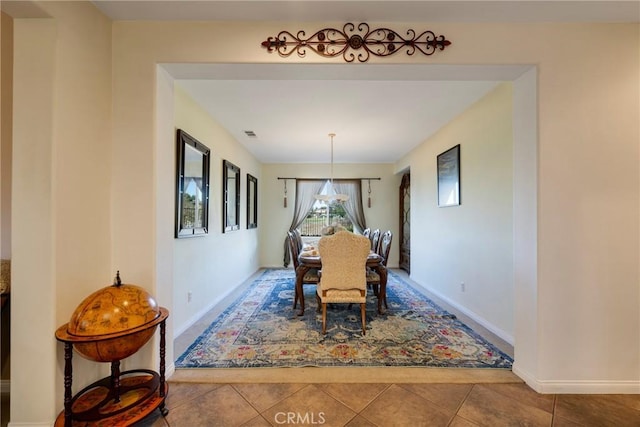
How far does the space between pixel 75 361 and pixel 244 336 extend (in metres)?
1.30

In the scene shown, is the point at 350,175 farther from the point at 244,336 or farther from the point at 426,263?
the point at 244,336

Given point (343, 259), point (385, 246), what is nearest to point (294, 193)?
point (385, 246)

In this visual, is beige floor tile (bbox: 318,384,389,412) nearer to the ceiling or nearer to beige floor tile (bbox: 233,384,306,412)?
beige floor tile (bbox: 233,384,306,412)

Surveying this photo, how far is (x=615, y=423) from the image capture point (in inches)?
58.6

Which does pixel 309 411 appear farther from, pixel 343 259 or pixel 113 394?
pixel 343 259

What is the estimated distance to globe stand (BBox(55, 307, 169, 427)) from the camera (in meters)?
1.27

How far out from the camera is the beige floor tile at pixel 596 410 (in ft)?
4.93

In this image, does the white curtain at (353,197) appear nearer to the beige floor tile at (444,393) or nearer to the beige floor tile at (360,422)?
the beige floor tile at (444,393)

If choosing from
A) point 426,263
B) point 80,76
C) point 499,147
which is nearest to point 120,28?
point 80,76

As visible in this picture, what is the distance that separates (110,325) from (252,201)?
4244 millimetres

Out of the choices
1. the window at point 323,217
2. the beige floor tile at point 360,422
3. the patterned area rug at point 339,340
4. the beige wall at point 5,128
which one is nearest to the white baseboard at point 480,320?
the patterned area rug at point 339,340

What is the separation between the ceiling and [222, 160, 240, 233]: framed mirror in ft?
1.94

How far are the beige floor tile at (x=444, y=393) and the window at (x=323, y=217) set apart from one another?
4541 mm

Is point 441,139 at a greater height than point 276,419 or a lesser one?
greater
